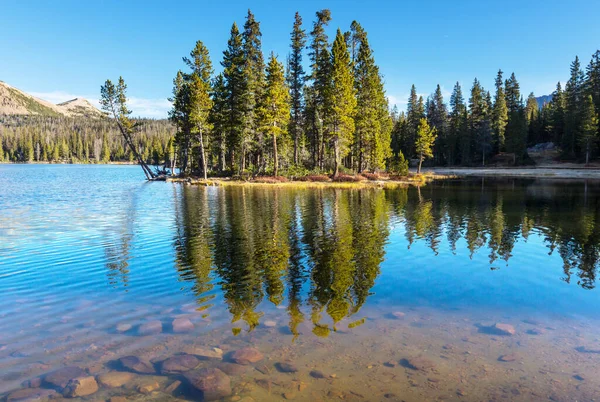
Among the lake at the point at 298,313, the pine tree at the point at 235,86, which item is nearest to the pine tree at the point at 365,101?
the pine tree at the point at 235,86

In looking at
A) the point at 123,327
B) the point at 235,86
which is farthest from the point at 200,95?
the point at 123,327

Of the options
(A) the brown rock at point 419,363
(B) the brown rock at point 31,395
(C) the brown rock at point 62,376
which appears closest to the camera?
(B) the brown rock at point 31,395

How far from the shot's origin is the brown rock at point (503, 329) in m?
8.44

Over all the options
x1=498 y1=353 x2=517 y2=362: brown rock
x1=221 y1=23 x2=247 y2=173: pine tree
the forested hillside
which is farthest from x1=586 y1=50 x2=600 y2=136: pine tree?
x1=498 y1=353 x2=517 y2=362: brown rock

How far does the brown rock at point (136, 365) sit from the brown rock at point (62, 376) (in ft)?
2.17

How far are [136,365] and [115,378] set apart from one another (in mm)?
432

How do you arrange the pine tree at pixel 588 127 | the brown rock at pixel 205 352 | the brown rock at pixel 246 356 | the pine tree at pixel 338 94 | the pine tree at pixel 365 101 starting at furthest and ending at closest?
the pine tree at pixel 588 127 < the pine tree at pixel 365 101 < the pine tree at pixel 338 94 < the brown rock at pixel 205 352 < the brown rock at pixel 246 356

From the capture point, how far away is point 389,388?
20.5 feet

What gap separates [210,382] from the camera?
635cm

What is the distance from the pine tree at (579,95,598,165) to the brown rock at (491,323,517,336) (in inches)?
3363

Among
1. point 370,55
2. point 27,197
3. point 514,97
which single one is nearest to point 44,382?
point 27,197

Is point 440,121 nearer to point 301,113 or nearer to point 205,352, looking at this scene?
point 301,113

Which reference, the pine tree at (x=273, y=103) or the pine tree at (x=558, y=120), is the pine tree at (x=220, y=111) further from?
the pine tree at (x=558, y=120)

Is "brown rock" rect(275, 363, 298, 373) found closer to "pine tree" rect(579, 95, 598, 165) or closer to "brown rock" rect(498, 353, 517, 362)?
"brown rock" rect(498, 353, 517, 362)
